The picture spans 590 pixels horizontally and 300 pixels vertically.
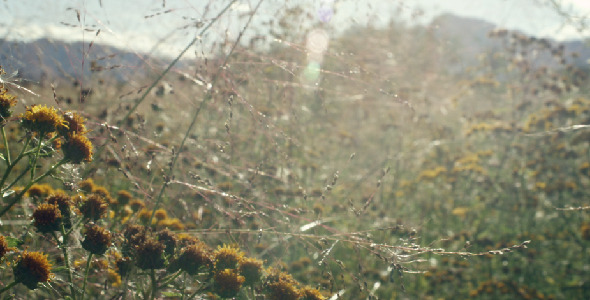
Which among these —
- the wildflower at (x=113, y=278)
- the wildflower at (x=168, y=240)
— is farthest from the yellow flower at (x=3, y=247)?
the wildflower at (x=113, y=278)

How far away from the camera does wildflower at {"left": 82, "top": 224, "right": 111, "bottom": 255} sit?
3.69 feet

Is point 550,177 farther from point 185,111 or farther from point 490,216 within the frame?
point 185,111

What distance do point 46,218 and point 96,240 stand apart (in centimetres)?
14

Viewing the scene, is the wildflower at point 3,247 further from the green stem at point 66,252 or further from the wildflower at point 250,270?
the wildflower at point 250,270

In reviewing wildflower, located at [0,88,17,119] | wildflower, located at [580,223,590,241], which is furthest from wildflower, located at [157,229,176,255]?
wildflower, located at [580,223,590,241]

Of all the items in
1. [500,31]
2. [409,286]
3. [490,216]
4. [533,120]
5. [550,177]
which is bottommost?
[409,286]

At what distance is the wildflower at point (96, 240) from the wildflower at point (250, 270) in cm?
36

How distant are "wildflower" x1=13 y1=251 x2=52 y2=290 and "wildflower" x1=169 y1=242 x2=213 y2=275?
11.8 inches

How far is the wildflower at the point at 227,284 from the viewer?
1179 mm

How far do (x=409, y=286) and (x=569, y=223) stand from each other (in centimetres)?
153

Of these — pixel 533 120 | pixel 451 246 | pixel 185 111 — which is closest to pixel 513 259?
pixel 451 246

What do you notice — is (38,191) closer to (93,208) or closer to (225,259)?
(93,208)

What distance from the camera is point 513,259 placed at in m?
3.24

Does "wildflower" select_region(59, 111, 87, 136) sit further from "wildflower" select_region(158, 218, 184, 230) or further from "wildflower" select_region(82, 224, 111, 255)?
"wildflower" select_region(158, 218, 184, 230)
